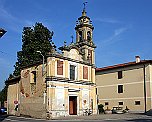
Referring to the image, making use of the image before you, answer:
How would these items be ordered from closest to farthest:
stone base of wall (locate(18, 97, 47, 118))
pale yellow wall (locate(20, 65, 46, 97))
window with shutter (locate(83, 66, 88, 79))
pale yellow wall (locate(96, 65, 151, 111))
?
1. stone base of wall (locate(18, 97, 47, 118))
2. pale yellow wall (locate(20, 65, 46, 97))
3. window with shutter (locate(83, 66, 88, 79))
4. pale yellow wall (locate(96, 65, 151, 111))

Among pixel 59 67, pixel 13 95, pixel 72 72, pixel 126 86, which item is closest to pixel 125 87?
pixel 126 86

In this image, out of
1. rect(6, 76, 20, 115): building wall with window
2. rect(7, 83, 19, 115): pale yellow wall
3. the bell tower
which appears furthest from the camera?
the bell tower

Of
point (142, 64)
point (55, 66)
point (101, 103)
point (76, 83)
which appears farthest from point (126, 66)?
point (55, 66)

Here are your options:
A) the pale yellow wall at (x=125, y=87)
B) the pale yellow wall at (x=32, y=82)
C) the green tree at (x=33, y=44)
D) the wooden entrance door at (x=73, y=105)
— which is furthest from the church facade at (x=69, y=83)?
the green tree at (x=33, y=44)

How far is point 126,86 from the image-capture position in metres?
45.5

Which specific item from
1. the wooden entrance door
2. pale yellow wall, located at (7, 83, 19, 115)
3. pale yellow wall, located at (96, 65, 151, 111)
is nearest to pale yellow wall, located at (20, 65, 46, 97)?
pale yellow wall, located at (7, 83, 19, 115)

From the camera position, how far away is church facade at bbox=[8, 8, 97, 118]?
34.2m

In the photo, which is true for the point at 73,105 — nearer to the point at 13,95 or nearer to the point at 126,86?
the point at 13,95

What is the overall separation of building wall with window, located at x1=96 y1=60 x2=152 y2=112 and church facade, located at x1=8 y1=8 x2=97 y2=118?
7.27 m

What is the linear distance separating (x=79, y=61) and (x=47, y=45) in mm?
18314

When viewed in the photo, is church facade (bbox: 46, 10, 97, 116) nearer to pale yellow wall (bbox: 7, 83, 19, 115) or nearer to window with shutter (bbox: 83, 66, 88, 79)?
window with shutter (bbox: 83, 66, 88, 79)

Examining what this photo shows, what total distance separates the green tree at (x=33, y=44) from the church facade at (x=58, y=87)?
1344 cm

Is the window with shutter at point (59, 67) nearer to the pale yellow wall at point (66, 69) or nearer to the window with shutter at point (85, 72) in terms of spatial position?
the pale yellow wall at point (66, 69)

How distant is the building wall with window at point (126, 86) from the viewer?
140 ft
